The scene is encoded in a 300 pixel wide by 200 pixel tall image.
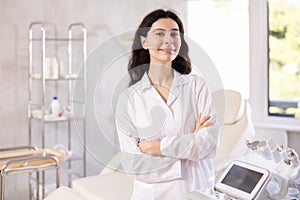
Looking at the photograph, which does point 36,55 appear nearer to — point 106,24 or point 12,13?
point 12,13

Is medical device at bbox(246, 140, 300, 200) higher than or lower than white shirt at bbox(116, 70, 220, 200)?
lower

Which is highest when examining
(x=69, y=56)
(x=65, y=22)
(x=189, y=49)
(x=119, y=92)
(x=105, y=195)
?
(x=65, y=22)

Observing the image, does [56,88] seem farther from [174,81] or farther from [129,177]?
[174,81]

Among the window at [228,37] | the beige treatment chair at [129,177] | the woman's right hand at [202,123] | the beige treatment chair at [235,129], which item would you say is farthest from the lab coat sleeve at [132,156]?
the window at [228,37]

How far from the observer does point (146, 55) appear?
105 centimetres

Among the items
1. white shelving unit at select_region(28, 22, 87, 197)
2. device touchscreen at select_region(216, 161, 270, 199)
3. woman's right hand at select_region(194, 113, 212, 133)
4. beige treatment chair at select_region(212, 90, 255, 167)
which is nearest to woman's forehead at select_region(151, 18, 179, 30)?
woman's right hand at select_region(194, 113, 212, 133)

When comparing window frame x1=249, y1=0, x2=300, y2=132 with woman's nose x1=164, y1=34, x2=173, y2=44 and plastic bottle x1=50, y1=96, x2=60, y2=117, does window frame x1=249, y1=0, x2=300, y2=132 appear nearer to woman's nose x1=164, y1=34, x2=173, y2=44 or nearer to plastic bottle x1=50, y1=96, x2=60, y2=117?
plastic bottle x1=50, y1=96, x2=60, y2=117

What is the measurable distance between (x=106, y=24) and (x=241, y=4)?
1102 mm

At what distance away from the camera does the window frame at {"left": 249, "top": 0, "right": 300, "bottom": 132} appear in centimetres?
316

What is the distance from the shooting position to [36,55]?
304 cm

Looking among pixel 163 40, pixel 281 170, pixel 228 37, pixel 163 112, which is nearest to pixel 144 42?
pixel 163 40

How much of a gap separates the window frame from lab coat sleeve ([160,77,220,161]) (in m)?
2.16

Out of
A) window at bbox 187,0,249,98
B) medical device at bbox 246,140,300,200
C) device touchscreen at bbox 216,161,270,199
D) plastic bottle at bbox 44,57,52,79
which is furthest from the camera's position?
window at bbox 187,0,249,98

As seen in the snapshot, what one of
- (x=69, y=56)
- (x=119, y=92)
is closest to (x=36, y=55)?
(x=69, y=56)
